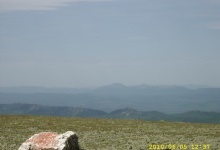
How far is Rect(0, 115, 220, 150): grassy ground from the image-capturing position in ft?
125

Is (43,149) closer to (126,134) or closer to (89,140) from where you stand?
(89,140)

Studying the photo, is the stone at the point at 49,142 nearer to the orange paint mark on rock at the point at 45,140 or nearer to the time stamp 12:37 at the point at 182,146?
the orange paint mark on rock at the point at 45,140

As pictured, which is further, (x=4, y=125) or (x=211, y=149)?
(x=4, y=125)

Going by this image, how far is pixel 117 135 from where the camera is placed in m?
47.2

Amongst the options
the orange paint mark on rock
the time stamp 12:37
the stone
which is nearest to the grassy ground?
the time stamp 12:37

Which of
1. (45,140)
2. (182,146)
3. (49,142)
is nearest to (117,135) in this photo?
(182,146)

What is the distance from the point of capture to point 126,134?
48.7 m

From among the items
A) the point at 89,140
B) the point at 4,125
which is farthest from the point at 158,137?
the point at 4,125

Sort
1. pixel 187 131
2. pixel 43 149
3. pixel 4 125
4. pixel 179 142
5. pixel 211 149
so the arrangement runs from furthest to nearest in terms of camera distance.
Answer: pixel 4 125
pixel 187 131
pixel 179 142
pixel 211 149
pixel 43 149

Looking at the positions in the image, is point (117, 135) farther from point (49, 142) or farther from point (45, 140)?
point (49, 142)

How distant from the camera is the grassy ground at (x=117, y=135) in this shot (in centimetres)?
3812

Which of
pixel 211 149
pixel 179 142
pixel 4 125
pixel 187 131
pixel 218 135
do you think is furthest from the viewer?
pixel 4 125

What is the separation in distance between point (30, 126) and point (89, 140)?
54.5 ft

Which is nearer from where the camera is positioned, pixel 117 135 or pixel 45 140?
pixel 45 140
